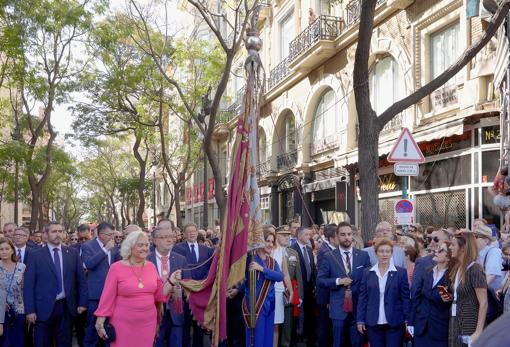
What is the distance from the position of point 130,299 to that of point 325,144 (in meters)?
19.3

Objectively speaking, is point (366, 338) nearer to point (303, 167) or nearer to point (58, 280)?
point (58, 280)

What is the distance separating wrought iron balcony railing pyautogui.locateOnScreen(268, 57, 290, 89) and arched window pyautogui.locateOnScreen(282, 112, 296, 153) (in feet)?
5.77

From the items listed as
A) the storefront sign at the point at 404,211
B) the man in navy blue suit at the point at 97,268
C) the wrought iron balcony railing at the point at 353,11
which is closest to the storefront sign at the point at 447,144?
the wrought iron balcony railing at the point at 353,11

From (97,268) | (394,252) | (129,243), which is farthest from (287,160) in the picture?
(129,243)

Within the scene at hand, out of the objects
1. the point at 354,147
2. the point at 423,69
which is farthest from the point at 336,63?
the point at 423,69

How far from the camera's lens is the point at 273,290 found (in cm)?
862

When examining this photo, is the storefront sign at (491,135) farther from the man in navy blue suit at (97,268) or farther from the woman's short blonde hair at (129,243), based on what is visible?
the woman's short blonde hair at (129,243)

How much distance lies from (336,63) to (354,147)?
11.6 ft

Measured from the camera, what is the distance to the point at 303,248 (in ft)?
37.2

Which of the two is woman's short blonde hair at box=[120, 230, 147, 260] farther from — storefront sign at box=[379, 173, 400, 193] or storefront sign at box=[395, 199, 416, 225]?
storefront sign at box=[379, 173, 400, 193]

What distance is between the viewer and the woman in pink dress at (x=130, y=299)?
268 inches

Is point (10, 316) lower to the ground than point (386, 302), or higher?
lower

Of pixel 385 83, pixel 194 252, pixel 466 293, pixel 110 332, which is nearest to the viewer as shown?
pixel 466 293

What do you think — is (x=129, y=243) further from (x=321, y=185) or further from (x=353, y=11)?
(x=321, y=185)
